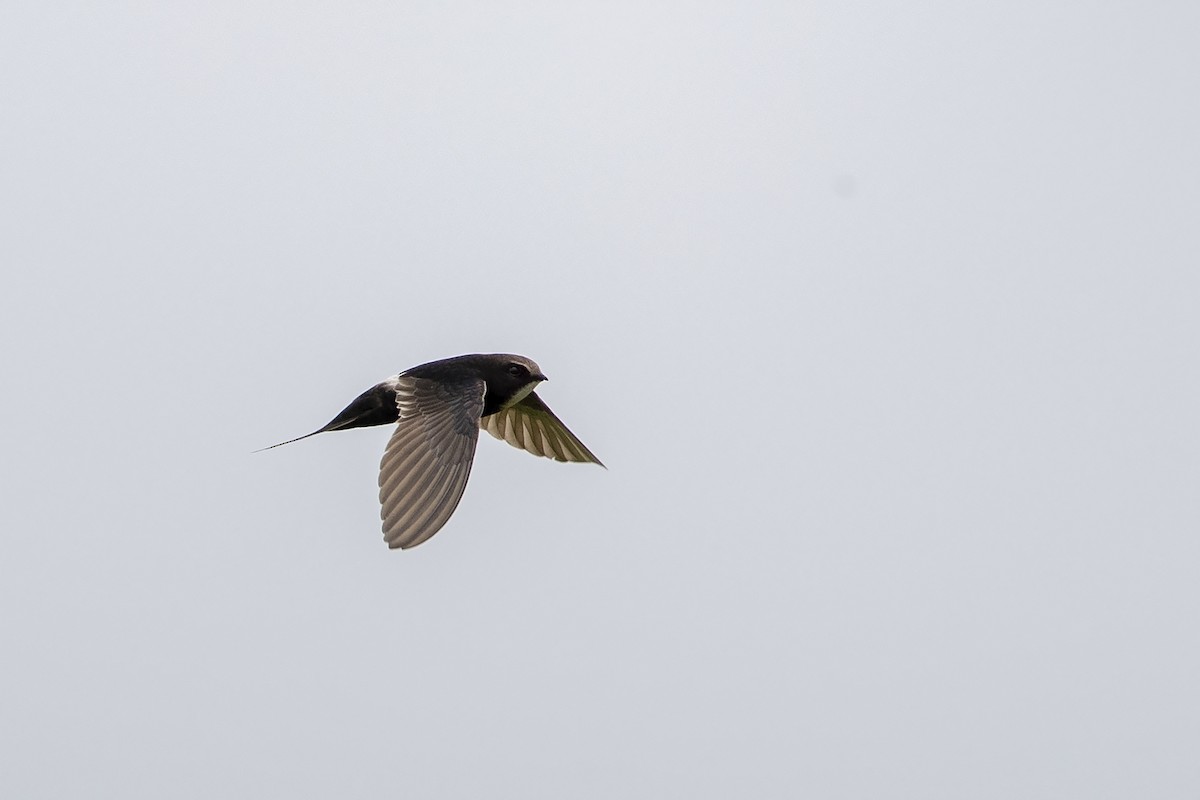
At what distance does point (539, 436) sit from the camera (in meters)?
13.9

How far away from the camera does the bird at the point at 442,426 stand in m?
10.3

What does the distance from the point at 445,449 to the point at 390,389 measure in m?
1.28

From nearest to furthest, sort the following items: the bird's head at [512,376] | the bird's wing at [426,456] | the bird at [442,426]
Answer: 1. the bird's wing at [426,456]
2. the bird at [442,426]
3. the bird's head at [512,376]

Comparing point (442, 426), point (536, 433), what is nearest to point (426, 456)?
point (442, 426)

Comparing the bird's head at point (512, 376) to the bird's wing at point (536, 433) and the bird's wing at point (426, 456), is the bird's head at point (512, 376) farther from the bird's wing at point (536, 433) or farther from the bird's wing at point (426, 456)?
the bird's wing at point (536, 433)

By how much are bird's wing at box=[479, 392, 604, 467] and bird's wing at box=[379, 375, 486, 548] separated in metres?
1.44

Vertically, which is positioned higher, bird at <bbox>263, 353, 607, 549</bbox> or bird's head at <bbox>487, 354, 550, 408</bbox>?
bird's head at <bbox>487, 354, 550, 408</bbox>

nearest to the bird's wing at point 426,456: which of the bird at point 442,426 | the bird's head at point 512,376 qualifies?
the bird at point 442,426

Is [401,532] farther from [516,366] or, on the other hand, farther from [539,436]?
[539,436]

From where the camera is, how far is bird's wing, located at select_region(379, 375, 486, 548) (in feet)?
33.3

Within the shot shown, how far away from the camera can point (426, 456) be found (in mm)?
10938

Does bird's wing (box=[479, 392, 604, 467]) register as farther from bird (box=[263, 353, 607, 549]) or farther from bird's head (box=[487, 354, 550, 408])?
bird's head (box=[487, 354, 550, 408])

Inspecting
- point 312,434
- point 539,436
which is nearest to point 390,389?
point 312,434

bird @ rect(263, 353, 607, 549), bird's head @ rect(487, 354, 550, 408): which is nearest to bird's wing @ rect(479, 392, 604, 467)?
bird @ rect(263, 353, 607, 549)
